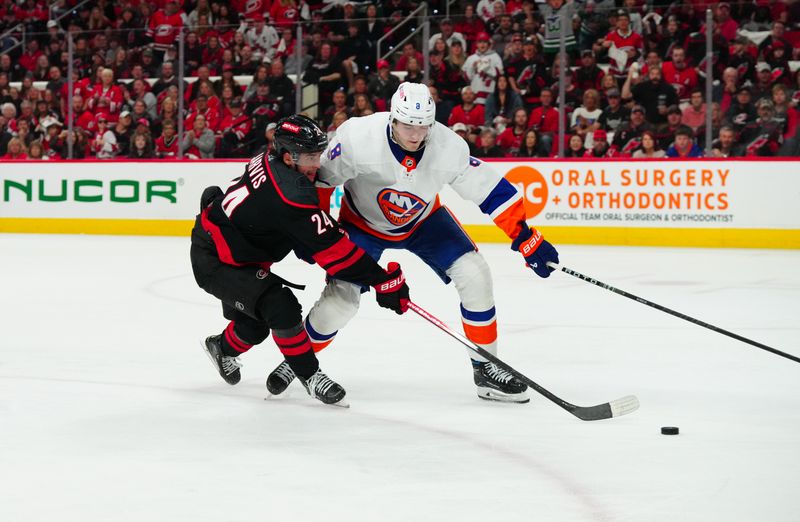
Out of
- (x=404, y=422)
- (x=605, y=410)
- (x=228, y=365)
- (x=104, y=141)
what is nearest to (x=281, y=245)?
(x=228, y=365)

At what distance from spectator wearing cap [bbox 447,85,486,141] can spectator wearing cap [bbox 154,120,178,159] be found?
3.12 meters

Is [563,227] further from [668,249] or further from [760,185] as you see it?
[760,185]

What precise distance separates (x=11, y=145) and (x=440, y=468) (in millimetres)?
10980

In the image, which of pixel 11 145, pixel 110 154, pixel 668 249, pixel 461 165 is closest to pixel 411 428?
pixel 461 165

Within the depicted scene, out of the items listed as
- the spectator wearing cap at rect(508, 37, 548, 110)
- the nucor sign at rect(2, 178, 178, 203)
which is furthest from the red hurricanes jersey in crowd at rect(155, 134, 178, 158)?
the spectator wearing cap at rect(508, 37, 548, 110)

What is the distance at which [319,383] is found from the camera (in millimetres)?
3918

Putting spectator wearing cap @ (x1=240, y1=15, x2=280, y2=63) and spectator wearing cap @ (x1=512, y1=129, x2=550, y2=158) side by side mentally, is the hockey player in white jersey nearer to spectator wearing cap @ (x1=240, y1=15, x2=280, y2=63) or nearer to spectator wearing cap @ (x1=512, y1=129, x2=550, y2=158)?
spectator wearing cap @ (x1=512, y1=129, x2=550, y2=158)

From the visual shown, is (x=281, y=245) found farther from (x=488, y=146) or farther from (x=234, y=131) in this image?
(x=234, y=131)

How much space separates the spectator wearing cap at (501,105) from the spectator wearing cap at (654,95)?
44.2 inches

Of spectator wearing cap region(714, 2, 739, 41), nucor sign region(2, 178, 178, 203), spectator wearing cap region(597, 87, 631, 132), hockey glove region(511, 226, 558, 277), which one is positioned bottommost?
nucor sign region(2, 178, 178, 203)

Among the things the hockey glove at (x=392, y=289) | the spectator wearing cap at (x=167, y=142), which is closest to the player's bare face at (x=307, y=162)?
the hockey glove at (x=392, y=289)

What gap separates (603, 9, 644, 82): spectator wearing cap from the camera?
10.6 m

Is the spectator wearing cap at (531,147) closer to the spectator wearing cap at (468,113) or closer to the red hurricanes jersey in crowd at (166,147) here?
the spectator wearing cap at (468,113)

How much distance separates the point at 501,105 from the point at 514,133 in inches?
11.8
